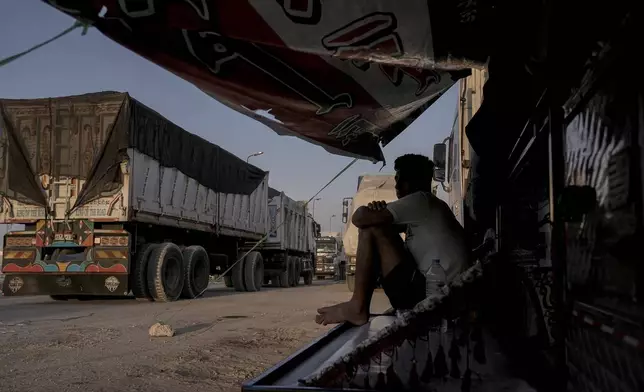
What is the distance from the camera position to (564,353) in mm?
2154

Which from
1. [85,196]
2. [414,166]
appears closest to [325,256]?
[85,196]

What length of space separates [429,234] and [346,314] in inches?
26.9

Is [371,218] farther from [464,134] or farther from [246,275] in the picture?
[246,275]

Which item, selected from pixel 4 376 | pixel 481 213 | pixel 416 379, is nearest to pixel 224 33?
pixel 416 379

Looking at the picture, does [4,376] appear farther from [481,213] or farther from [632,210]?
[632,210]

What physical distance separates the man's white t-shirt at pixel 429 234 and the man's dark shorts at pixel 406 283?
8 centimetres

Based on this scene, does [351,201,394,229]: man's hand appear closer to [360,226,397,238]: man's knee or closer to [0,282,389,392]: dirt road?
[360,226,397,238]: man's knee

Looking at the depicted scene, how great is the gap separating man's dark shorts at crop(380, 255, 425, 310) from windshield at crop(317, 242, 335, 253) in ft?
98.9

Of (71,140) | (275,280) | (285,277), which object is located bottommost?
(275,280)

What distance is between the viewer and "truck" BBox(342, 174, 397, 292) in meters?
14.8

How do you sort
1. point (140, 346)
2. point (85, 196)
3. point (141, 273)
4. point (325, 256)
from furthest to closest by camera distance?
1. point (325, 256)
2. point (141, 273)
3. point (85, 196)
4. point (140, 346)

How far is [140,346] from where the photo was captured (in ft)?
20.8

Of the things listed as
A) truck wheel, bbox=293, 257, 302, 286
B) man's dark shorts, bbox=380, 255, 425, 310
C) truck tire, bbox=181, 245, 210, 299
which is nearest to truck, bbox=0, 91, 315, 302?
truck tire, bbox=181, 245, 210, 299

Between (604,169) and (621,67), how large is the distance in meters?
0.30
